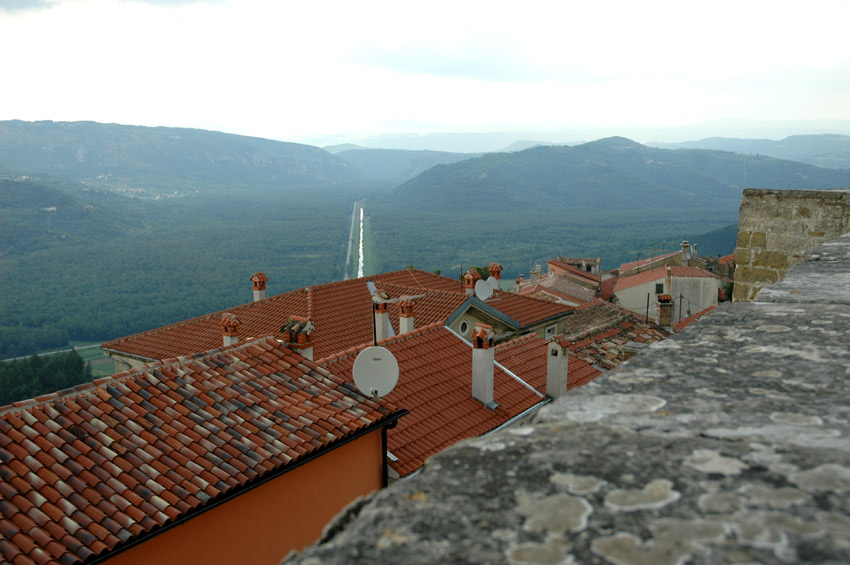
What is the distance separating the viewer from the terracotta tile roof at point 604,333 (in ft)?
56.3

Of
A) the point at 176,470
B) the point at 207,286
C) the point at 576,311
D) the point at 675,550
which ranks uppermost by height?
the point at 675,550

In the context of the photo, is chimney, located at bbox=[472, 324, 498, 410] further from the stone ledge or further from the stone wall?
the stone ledge

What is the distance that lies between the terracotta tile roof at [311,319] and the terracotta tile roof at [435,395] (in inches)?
130

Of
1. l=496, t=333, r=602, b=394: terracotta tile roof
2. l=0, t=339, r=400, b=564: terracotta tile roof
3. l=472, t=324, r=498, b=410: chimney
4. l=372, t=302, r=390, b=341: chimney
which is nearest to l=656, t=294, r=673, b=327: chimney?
l=496, t=333, r=602, b=394: terracotta tile roof

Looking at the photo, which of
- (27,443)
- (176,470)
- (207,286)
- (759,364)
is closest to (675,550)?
(759,364)

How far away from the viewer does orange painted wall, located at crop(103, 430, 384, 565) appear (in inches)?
216

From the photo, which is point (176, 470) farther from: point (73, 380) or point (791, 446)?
point (73, 380)

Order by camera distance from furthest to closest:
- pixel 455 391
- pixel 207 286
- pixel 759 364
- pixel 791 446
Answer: pixel 207 286 → pixel 455 391 → pixel 759 364 → pixel 791 446

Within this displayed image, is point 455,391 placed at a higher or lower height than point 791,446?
lower

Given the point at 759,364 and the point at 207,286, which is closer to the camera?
the point at 759,364

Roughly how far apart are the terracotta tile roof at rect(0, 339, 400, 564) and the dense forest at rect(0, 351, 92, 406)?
119 feet

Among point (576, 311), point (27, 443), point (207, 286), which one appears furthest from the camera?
point (207, 286)

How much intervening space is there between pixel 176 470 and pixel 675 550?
5.61 meters

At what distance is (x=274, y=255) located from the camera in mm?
112312
